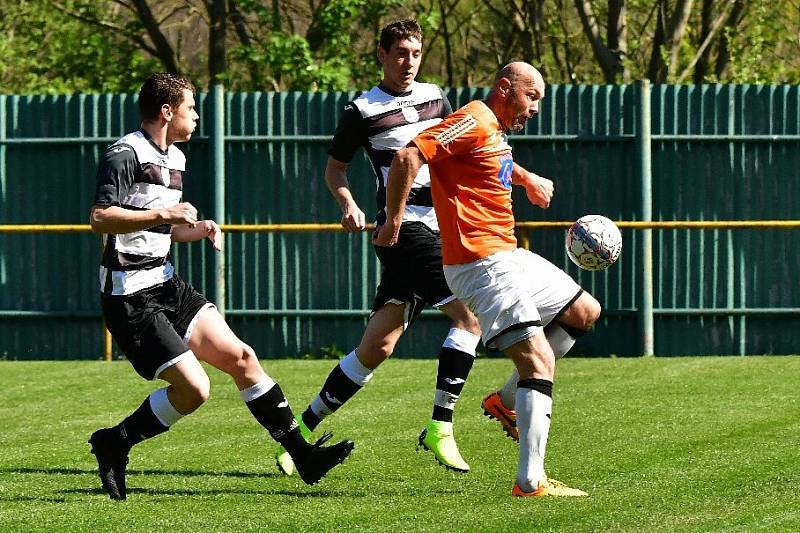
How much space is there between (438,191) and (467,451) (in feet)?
6.41

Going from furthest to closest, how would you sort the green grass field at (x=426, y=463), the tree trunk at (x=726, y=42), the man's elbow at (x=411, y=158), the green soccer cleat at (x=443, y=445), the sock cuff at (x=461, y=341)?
the tree trunk at (x=726, y=42) < the sock cuff at (x=461, y=341) < the green soccer cleat at (x=443, y=445) < the man's elbow at (x=411, y=158) < the green grass field at (x=426, y=463)

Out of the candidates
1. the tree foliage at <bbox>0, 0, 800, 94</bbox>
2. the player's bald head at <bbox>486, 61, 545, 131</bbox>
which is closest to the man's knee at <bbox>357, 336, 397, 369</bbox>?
the player's bald head at <bbox>486, 61, 545, 131</bbox>

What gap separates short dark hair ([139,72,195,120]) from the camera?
281 inches

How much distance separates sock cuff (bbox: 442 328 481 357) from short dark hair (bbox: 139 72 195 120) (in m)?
1.72

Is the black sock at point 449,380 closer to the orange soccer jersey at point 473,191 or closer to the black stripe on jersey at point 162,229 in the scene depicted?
the orange soccer jersey at point 473,191

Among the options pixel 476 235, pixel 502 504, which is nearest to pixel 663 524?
pixel 502 504

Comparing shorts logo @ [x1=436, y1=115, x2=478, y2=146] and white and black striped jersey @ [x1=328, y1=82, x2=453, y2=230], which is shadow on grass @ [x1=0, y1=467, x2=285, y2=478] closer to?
white and black striped jersey @ [x1=328, y1=82, x2=453, y2=230]

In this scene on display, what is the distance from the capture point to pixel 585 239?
812 cm

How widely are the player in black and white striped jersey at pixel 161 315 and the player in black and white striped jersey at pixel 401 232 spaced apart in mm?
592

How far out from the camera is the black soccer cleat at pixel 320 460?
23.3ft

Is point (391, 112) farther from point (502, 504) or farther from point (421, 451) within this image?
point (502, 504)

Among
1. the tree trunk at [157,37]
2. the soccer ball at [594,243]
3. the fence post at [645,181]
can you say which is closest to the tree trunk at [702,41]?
the tree trunk at [157,37]

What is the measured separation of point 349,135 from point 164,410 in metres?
1.80

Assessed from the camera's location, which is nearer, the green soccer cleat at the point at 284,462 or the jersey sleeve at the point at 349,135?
the green soccer cleat at the point at 284,462
